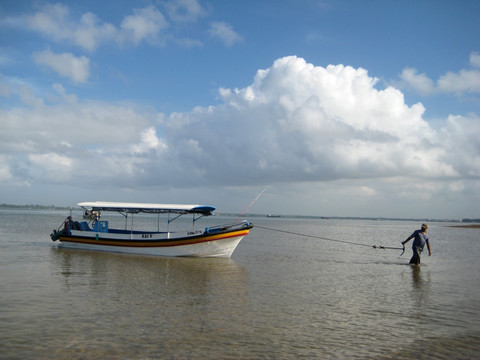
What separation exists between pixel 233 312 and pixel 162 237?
13.7 metres

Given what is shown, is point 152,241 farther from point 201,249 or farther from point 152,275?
point 152,275

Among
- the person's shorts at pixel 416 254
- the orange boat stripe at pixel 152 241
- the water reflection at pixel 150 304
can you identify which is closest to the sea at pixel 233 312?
the water reflection at pixel 150 304

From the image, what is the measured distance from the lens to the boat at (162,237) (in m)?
22.7

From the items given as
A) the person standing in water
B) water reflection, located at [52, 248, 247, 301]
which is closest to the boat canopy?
water reflection, located at [52, 248, 247, 301]

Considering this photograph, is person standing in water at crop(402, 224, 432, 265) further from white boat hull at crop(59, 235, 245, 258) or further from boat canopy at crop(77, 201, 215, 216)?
boat canopy at crop(77, 201, 215, 216)

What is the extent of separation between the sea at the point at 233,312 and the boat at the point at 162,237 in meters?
3.06

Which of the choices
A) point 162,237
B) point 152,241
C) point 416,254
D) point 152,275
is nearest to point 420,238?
point 416,254

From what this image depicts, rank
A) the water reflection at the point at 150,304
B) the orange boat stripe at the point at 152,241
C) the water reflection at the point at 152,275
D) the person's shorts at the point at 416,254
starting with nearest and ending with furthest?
1. the water reflection at the point at 150,304
2. the water reflection at the point at 152,275
3. the person's shorts at the point at 416,254
4. the orange boat stripe at the point at 152,241

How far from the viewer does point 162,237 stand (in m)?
23.7

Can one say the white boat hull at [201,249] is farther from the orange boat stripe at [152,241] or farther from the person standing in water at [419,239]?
the person standing in water at [419,239]

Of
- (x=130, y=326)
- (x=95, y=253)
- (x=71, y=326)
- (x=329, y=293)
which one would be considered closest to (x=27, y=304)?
(x=71, y=326)

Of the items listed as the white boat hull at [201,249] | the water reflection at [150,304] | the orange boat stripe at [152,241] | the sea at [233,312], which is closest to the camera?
the sea at [233,312]

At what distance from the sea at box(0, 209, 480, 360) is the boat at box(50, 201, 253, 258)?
3060 mm

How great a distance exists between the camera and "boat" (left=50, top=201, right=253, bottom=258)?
74.3 ft
